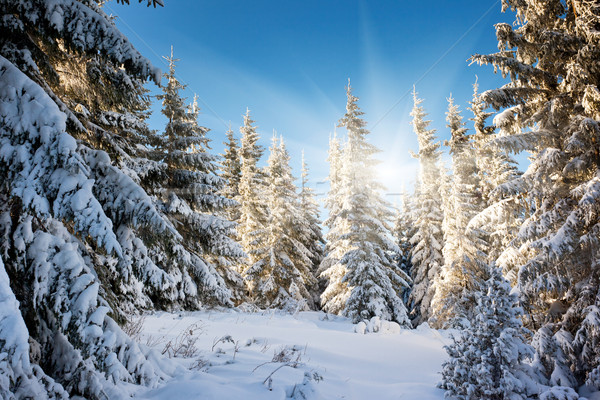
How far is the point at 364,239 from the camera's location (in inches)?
758

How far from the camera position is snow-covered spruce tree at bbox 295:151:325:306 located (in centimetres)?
2725

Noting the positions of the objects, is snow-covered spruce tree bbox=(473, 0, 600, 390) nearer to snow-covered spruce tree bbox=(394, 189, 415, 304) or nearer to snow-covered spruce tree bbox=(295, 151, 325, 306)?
snow-covered spruce tree bbox=(295, 151, 325, 306)

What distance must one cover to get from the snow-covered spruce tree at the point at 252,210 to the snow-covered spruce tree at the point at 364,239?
6.49 m

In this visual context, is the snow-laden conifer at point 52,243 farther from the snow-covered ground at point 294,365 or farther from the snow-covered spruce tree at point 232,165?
the snow-covered spruce tree at point 232,165

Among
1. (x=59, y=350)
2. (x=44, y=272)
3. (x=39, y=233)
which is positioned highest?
(x=39, y=233)

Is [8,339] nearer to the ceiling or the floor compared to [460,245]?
nearer to the floor

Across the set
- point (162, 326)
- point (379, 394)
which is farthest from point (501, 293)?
point (162, 326)

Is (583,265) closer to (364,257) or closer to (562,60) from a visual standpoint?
(562,60)

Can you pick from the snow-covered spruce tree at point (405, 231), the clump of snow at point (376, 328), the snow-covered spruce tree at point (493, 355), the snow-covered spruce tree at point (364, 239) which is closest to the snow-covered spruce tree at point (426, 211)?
the snow-covered spruce tree at point (364, 239)

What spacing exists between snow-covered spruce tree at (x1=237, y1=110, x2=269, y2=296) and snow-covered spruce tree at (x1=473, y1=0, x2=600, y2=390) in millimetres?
17423

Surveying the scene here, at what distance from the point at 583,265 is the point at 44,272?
32.1ft

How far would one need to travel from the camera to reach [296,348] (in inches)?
269

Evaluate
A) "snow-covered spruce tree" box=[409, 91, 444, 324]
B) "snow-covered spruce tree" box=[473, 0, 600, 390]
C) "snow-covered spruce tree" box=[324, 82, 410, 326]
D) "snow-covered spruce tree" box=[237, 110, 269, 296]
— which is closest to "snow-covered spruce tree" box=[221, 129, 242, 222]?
"snow-covered spruce tree" box=[237, 110, 269, 296]

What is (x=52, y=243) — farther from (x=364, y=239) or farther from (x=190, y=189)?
(x=364, y=239)
